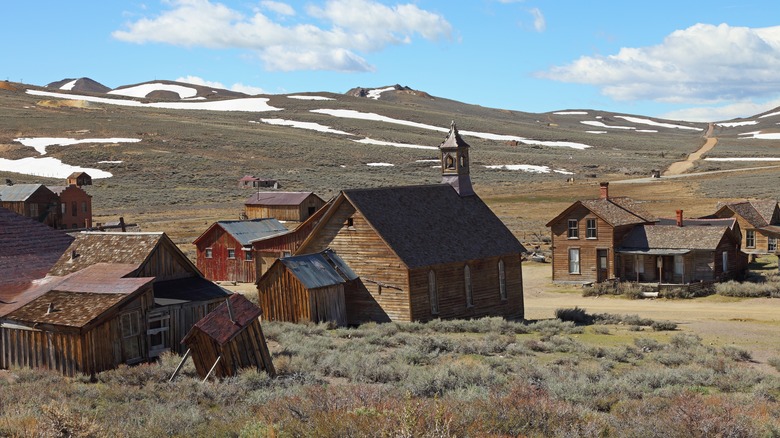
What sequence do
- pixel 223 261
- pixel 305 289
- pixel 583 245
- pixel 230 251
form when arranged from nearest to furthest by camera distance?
pixel 305 289
pixel 583 245
pixel 230 251
pixel 223 261

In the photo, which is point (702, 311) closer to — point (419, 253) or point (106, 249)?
point (419, 253)

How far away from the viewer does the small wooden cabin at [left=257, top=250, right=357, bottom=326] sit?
2828cm

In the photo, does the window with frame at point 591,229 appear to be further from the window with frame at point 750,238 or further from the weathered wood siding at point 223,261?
the weathered wood siding at point 223,261

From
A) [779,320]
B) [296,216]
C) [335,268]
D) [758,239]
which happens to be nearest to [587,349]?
[335,268]

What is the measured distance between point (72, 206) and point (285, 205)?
15212mm

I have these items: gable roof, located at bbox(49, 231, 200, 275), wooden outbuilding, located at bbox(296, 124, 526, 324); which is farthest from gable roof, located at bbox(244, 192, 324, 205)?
gable roof, located at bbox(49, 231, 200, 275)

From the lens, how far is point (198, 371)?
18500 mm

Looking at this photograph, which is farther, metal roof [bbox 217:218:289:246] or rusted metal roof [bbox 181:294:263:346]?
metal roof [bbox 217:218:289:246]

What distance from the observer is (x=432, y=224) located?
31328 millimetres

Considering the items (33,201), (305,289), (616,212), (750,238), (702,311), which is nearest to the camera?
(305,289)

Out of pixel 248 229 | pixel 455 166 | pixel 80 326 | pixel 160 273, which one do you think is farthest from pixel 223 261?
pixel 80 326

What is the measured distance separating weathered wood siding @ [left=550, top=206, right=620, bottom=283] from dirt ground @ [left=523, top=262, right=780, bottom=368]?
1125 mm

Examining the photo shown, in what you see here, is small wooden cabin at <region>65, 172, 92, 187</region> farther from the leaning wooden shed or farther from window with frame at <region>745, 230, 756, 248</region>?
the leaning wooden shed

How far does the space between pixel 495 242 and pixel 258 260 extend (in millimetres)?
15150
